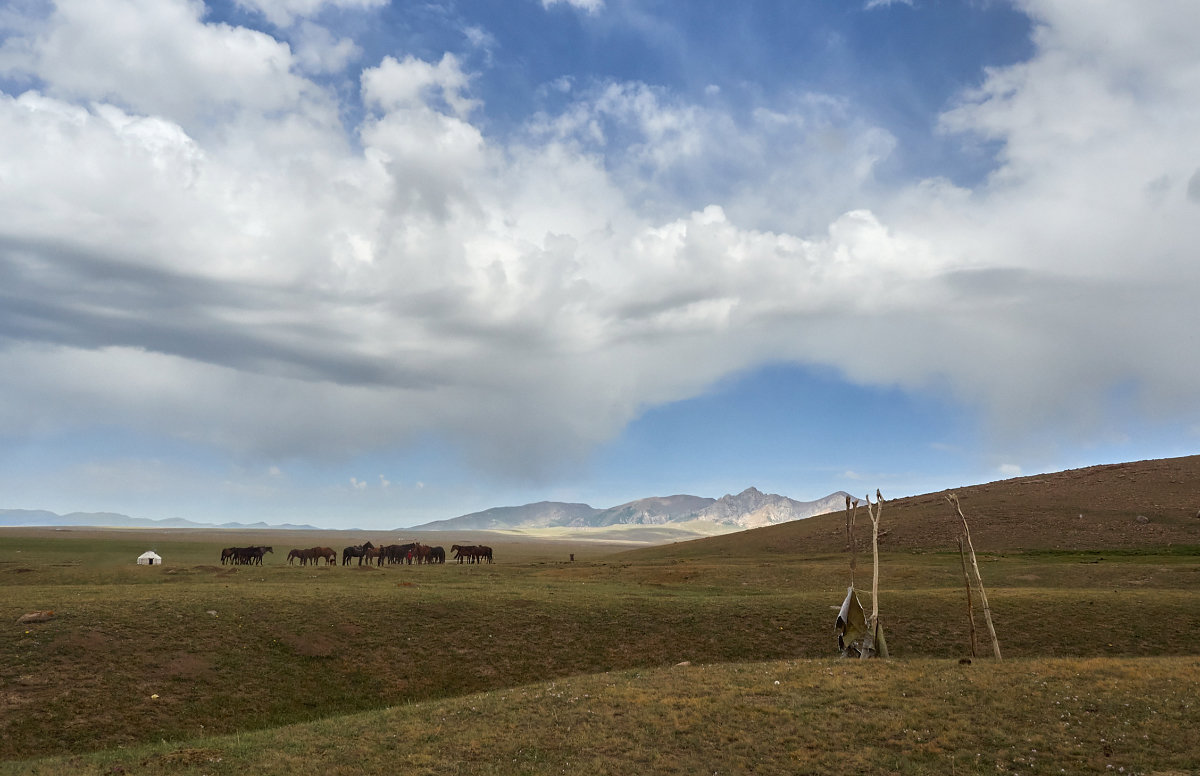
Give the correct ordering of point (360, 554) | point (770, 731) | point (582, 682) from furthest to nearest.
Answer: point (360, 554)
point (582, 682)
point (770, 731)

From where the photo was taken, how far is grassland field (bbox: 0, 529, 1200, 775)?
17.7 m

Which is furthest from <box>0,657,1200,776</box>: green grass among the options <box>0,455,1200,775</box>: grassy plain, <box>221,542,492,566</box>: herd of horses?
<box>221,542,492,566</box>: herd of horses

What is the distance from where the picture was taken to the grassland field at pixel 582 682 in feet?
58.0

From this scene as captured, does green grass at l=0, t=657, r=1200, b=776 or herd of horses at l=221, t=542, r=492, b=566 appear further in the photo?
herd of horses at l=221, t=542, r=492, b=566

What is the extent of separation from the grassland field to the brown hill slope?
30283mm

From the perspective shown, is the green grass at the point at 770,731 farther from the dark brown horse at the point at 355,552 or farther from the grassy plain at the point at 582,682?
the dark brown horse at the point at 355,552

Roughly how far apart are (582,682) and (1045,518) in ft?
258

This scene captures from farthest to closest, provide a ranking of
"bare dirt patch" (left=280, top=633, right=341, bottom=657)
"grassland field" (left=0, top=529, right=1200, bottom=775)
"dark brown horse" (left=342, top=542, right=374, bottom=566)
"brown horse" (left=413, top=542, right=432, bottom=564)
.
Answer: "dark brown horse" (left=342, top=542, right=374, bottom=566), "brown horse" (left=413, top=542, right=432, bottom=564), "bare dirt patch" (left=280, top=633, right=341, bottom=657), "grassland field" (left=0, top=529, right=1200, bottom=775)

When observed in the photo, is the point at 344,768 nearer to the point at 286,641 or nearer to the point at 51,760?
the point at 51,760

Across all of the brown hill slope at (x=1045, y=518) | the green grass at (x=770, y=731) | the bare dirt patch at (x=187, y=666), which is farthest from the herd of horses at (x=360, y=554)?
the green grass at (x=770, y=731)

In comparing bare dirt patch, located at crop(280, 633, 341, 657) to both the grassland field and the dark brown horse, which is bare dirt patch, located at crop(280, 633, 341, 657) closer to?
the grassland field

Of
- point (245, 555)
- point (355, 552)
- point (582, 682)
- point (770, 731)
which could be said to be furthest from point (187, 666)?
point (355, 552)

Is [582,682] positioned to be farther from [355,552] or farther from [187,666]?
[355,552]

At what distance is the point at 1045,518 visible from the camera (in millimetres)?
83438
